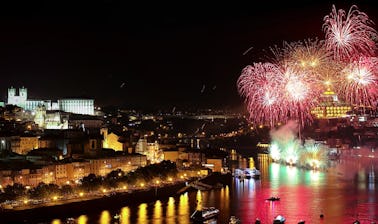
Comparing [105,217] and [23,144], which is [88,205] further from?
[23,144]

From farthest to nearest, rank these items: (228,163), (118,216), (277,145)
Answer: (277,145)
(228,163)
(118,216)

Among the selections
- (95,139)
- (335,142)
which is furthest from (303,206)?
(335,142)

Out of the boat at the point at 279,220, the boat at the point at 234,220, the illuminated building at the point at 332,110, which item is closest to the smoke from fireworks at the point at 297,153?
the illuminated building at the point at 332,110

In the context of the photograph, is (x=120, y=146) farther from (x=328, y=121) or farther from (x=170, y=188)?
(x=328, y=121)

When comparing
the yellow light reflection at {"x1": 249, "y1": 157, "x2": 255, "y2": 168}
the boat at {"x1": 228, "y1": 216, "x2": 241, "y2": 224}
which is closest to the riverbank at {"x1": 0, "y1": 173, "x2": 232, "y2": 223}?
the boat at {"x1": 228, "y1": 216, "x2": 241, "y2": 224}

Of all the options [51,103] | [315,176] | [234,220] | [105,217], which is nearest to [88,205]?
[105,217]

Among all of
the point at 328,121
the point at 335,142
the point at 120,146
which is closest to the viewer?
the point at 120,146

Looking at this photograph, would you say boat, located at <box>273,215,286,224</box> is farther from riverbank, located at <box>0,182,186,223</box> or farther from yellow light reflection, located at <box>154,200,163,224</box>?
riverbank, located at <box>0,182,186,223</box>
